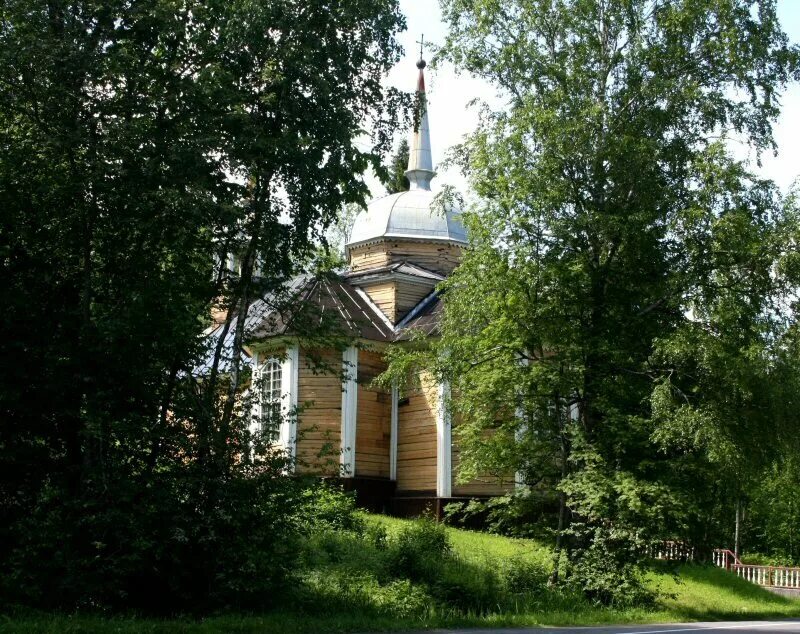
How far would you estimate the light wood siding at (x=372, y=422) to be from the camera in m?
27.1

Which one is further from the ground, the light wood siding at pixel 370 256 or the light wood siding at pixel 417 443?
the light wood siding at pixel 370 256

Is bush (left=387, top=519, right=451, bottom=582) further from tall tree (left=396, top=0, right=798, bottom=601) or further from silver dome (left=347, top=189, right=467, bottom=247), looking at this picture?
silver dome (left=347, top=189, right=467, bottom=247)

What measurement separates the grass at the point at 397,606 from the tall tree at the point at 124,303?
3.08 feet

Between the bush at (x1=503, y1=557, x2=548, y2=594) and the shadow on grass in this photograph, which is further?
the shadow on grass

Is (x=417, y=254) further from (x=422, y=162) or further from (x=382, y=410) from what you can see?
(x=382, y=410)

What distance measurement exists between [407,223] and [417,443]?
8942mm

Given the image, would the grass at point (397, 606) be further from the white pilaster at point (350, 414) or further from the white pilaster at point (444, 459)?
the white pilaster at point (350, 414)

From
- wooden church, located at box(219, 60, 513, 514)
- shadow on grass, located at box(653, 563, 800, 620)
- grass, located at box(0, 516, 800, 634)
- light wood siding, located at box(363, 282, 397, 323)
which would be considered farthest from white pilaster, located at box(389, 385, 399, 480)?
shadow on grass, located at box(653, 563, 800, 620)

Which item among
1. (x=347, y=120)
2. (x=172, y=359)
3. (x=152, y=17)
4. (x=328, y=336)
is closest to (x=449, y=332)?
(x=328, y=336)

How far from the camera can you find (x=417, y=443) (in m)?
27.3

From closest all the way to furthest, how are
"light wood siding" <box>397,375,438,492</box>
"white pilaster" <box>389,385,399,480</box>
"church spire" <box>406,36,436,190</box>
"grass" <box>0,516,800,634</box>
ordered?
"grass" <box>0,516,800,634</box>, "light wood siding" <box>397,375,438,492</box>, "white pilaster" <box>389,385,399,480</box>, "church spire" <box>406,36,436,190</box>

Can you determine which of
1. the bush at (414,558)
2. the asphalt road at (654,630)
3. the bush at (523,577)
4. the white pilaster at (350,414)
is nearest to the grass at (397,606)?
the bush at (523,577)

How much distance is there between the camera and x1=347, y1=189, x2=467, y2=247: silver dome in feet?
107

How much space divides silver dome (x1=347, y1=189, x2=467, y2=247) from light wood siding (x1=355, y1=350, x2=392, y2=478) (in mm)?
6413
